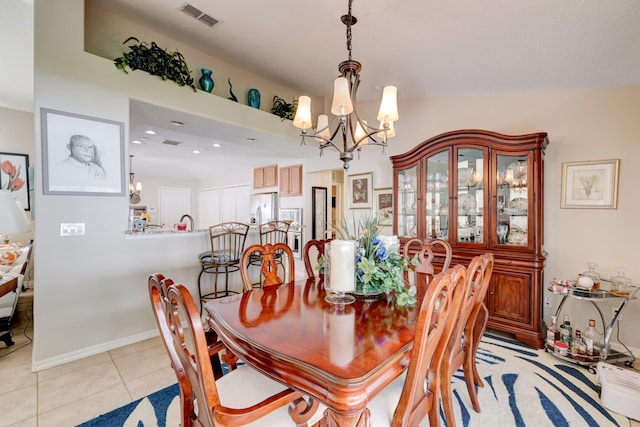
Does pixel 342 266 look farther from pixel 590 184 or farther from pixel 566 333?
pixel 590 184

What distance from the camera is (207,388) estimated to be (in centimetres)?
92

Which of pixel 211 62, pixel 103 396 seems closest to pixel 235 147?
pixel 211 62

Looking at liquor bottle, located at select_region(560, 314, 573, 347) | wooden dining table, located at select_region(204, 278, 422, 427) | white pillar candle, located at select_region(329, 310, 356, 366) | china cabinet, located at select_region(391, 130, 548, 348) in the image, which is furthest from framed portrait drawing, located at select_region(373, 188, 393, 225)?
white pillar candle, located at select_region(329, 310, 356, 366)

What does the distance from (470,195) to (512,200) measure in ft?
1.29

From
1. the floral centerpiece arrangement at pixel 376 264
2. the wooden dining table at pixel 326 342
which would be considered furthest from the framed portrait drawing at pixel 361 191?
the wooden dining table at pixel 326 342

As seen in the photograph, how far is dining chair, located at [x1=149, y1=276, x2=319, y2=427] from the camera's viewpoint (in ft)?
2.93

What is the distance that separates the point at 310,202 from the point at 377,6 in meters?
3.73

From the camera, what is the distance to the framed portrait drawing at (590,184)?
2652 millimetres

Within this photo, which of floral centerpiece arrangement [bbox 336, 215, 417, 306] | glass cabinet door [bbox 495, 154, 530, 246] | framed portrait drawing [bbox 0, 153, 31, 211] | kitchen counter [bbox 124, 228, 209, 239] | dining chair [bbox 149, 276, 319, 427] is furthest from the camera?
framed portrait drawing [bbox 0, 153, 31, 211]

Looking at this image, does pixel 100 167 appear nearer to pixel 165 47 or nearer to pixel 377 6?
pixel 165 47

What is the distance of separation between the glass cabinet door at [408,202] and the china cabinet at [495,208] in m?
0.07

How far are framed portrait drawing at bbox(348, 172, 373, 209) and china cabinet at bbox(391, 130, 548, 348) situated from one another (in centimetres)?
95

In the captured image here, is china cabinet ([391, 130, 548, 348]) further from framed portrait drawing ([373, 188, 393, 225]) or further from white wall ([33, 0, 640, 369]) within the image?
framed portrait drawing ([373, 188, 393, 225])

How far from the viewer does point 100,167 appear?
2.48 metres
